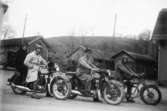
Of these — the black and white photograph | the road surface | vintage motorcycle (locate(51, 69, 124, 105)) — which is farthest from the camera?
vintage motorcycle (locate(51, 69, 124, 105))

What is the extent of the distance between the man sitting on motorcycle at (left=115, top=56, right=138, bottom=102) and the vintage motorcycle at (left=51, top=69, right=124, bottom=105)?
12cm

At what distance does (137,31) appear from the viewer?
8.79 ft

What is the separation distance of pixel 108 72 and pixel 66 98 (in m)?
0.66

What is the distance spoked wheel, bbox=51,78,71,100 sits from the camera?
291cm

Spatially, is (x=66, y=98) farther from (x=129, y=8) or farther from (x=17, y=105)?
(x=129, y=8)

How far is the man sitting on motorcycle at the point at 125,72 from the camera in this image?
2707 mm

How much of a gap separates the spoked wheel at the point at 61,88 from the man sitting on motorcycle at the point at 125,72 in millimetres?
703

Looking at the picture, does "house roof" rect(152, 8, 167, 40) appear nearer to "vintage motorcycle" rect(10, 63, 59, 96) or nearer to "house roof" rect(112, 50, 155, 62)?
"house roof" rect(112, 50, 155, 62)

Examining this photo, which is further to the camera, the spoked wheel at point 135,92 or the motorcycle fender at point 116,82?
the spoked wheel at point 135,92

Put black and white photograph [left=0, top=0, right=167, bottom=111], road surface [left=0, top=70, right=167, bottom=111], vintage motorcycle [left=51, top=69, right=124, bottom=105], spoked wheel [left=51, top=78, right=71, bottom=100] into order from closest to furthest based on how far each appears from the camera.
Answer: road surface [left=0, top=70, right=167, bottom=111] < black and white photograph [left=0, top=0, right=167, bottom=111] < vintage motorcycle [left=51, top=69, right=124, bottom=105] < spoked wheel [left=51, top=78, right=71, bottom=100]

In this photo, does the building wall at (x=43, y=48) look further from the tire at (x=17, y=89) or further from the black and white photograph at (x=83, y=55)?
the tire at (x=17, y=89)

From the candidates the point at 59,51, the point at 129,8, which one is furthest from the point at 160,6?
the point at 59,51

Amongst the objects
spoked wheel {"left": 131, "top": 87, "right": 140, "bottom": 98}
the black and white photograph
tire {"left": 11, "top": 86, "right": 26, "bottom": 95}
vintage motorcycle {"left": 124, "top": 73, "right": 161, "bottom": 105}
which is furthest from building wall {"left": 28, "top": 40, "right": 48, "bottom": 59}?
spoked wheel {"left": 131, "top": 87, "right": 140, "bottom": 98}

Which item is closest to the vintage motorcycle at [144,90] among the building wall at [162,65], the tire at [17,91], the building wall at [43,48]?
the building wall at [162,65]
